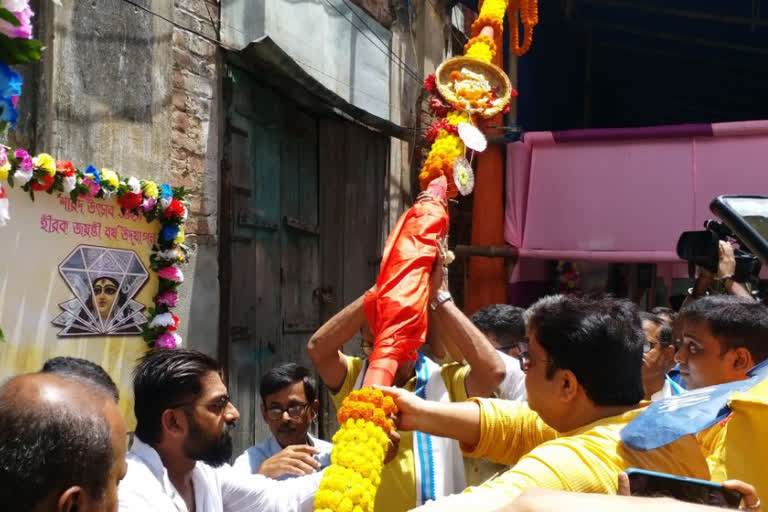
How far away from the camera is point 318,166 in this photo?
6684mm

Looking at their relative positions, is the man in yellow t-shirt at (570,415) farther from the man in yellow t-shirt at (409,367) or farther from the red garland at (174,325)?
the red garland at (174,325)

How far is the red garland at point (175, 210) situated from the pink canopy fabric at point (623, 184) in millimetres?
4080

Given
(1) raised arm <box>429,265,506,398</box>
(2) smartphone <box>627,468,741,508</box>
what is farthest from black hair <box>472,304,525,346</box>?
(2) smartphone <box>627,468,741,508</box>

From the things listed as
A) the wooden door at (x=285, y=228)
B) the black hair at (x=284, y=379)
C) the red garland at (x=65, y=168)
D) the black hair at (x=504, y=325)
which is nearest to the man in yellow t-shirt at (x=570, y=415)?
the black hair at (x=284, y=379)

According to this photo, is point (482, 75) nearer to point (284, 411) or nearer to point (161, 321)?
point (284, 411)

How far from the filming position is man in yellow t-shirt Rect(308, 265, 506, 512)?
283cm

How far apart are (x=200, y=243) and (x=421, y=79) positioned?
3726 mm

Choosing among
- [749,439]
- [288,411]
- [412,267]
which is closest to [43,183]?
[288,411]

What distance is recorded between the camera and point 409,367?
308 cm

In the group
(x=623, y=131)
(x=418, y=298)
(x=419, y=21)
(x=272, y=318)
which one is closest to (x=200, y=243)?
(x=272, y=318)

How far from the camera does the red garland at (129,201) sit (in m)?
4.30

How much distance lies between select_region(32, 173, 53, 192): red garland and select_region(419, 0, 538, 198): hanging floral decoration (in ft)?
5.77

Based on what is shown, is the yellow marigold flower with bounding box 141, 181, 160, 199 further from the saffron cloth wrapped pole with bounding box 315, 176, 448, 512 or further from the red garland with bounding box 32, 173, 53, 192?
the saffron cloth wrapped pole with bounding box 315, 176, 448, 512

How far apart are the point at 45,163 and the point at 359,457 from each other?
226cm
